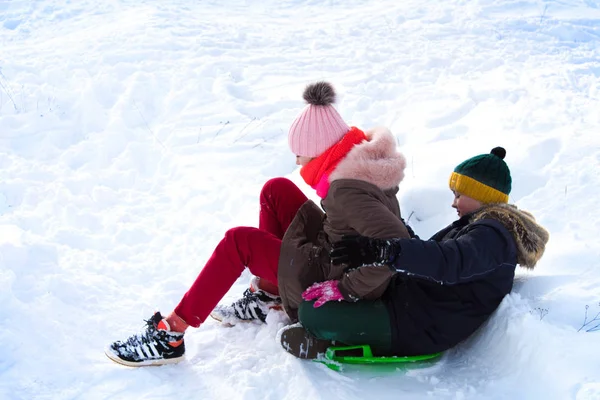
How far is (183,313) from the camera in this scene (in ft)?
10.5

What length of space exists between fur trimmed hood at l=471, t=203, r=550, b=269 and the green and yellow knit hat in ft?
0.36

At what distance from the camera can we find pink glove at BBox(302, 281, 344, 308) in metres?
2.97

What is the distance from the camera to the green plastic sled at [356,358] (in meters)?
3.04

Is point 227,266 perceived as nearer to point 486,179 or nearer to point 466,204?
point 466,204

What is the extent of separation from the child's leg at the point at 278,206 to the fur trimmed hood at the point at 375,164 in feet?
2.27

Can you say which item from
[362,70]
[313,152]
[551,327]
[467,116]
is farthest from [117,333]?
[362,70]

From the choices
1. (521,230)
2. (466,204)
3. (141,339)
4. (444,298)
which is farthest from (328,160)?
(141,339)

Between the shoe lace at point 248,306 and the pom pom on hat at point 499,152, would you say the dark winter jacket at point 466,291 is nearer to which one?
the pom pom on hat at point 499,152

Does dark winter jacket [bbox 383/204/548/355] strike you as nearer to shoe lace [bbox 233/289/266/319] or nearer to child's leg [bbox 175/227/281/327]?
child's leg [bbox 175/227/281/327]

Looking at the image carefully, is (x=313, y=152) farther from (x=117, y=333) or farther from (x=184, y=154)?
(x=184, y=154)

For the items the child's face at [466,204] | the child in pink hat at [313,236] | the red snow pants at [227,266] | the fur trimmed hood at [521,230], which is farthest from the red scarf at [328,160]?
the fur trimmed hood at [521,230]

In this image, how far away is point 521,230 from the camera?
2932 mm

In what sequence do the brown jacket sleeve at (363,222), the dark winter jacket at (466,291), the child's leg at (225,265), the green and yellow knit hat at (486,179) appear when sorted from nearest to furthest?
the brown jacket sleeve at (363,222) < the dark winter jacket at (466,291) < the green and yellow knit hat at (486,179) < the child's leg at (225,265)

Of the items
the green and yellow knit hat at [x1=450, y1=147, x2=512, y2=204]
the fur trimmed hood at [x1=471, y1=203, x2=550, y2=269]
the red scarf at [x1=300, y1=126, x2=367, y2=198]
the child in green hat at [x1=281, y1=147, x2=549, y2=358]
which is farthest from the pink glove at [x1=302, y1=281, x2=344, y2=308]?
the green and yellow knit hat at [x1=450, y1=147, x2=512, y2=204]
